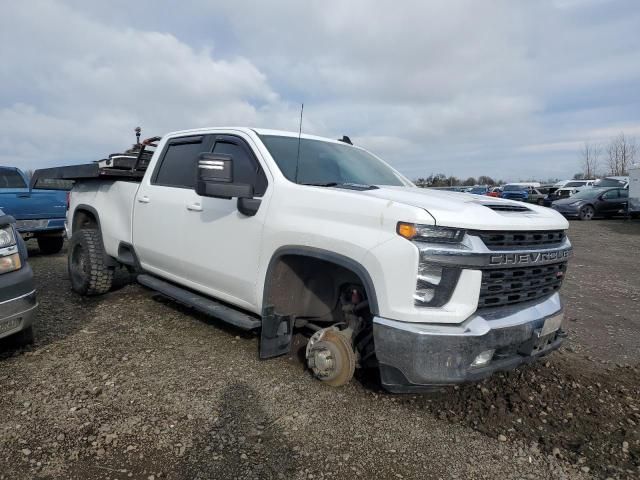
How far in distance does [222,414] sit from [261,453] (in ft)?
1.62

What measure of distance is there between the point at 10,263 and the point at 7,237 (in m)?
0.19

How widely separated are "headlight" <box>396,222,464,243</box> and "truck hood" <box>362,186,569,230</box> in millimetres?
49

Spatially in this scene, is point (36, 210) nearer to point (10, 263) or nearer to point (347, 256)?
point (10, 263)

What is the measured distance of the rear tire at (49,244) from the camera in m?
8.98

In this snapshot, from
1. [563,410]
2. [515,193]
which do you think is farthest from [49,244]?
[515,193]

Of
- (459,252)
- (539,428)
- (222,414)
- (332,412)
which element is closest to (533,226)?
(459,252)

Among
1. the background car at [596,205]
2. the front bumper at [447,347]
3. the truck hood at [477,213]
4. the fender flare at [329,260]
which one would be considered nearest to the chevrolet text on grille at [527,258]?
the truck hood at [477,213]

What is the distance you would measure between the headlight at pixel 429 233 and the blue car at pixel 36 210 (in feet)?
24.4

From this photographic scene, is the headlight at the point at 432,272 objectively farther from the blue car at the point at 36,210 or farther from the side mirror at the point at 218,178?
the blue car at the point at 36,210

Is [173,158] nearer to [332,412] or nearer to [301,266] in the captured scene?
[301,266]

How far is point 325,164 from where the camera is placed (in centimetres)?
377

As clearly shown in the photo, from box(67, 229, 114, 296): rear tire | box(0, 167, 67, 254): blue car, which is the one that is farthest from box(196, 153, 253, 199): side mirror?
box(0, 167, 67, 254): blue car

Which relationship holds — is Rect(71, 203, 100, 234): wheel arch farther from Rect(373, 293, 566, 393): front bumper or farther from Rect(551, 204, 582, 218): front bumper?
Rect(551, 204, 582, 218): front bumper

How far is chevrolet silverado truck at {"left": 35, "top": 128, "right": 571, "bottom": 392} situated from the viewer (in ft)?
8.29
